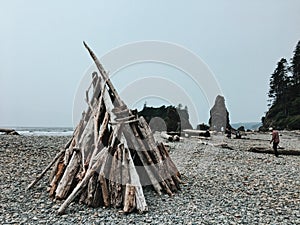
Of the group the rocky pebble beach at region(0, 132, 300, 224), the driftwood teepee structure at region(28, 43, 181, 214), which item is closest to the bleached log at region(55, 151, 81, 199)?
the driftwood teepee structure at region(28, 43, 181, 214)

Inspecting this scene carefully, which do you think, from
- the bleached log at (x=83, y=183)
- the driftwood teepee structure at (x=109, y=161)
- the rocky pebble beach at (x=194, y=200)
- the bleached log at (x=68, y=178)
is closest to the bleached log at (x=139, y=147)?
the driftwood teepee structure at (x=109, y=161)

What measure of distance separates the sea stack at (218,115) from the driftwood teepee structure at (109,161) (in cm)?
3907

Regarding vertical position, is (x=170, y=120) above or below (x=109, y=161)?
above

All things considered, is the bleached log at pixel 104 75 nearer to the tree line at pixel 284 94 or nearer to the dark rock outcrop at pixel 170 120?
the dark rock outcrop at pixel 170 120

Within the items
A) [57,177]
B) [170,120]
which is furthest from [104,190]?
[170,120]

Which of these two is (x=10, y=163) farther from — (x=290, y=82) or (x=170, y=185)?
(x=290, y=82)

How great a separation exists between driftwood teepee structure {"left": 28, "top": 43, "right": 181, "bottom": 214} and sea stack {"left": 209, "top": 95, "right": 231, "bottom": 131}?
39.1 m

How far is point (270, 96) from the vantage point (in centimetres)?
8156

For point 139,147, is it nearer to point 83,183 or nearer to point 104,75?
point 83,183

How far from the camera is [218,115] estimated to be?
5059 cm

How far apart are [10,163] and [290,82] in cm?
7224

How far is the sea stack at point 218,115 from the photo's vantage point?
4822cm

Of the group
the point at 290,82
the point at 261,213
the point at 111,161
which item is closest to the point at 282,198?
the point at 261,213

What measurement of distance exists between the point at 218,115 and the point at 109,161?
4419 centimetres
